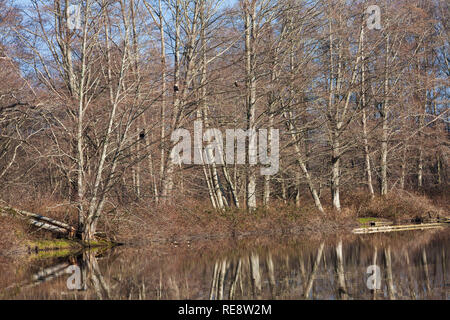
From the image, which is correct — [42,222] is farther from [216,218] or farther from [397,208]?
[397,208]

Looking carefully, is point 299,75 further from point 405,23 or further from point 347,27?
point 405,23

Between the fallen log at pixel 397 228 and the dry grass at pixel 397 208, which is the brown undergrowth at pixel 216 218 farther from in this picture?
the fallen log at pixel 397 228

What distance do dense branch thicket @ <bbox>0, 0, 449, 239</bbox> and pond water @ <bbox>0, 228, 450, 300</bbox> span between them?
166 inches

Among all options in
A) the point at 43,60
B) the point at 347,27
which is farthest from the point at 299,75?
the point at 43,60

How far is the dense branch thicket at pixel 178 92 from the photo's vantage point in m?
21.1

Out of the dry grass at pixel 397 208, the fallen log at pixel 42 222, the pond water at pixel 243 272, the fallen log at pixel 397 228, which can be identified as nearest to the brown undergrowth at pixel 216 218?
the dry grass at pixel 397 208

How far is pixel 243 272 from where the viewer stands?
13555mm

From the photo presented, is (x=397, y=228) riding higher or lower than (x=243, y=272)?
higher

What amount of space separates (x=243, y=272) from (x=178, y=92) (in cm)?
1192

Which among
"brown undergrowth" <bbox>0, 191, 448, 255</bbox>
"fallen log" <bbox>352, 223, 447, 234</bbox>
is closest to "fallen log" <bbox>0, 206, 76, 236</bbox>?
"brown undergrowth" <bbox>0, 191, 448, 255</bbox>

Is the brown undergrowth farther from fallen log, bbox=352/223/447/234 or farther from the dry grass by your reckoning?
fallen log, bbox=352/223/447/234

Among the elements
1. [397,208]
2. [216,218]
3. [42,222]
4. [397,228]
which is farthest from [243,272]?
[397,208]
